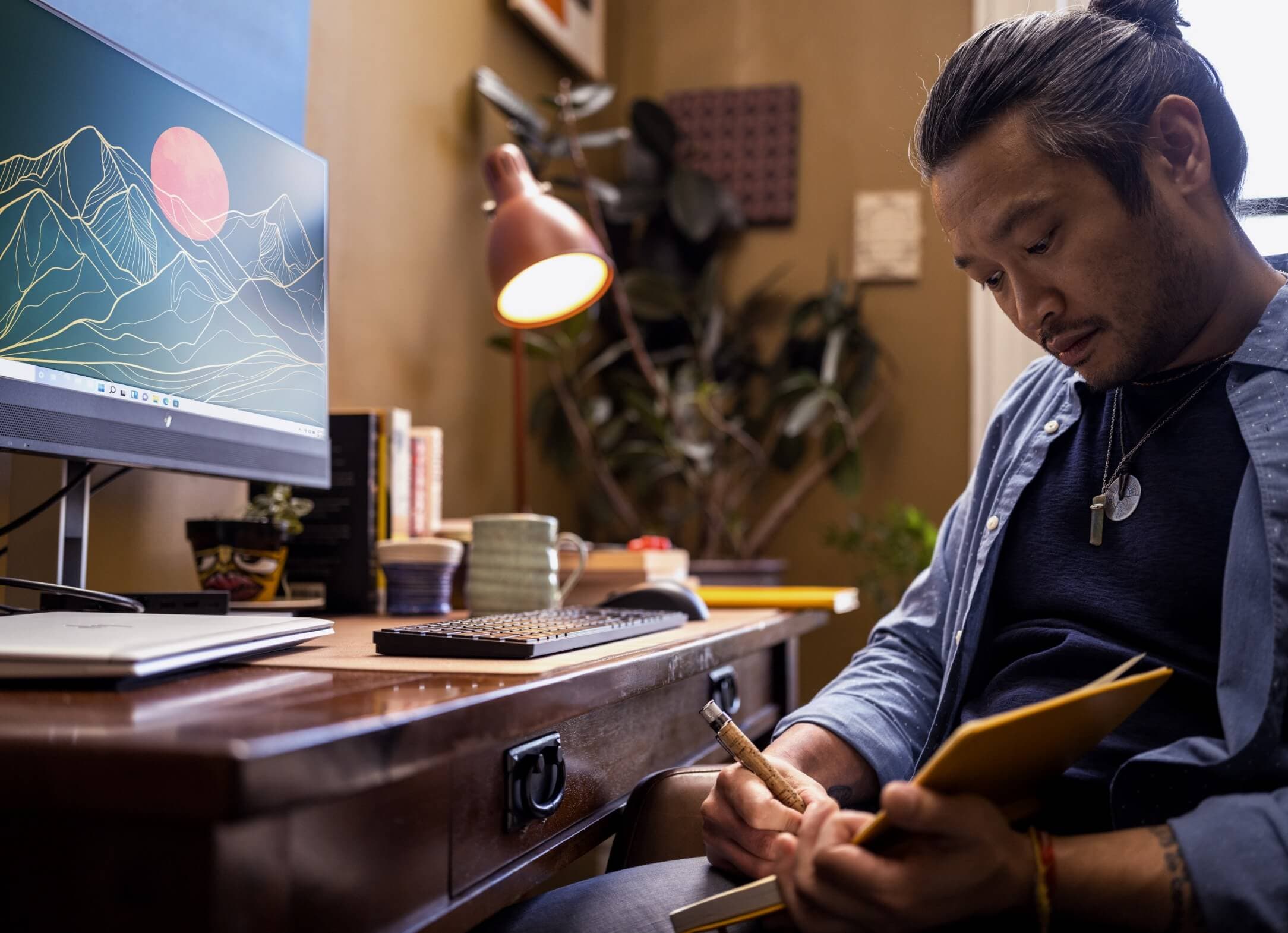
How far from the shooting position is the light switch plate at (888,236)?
3.01 meters

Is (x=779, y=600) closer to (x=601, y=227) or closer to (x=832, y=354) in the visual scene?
(x=832, y=354)

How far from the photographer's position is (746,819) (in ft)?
2.70

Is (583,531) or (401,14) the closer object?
(401,14)

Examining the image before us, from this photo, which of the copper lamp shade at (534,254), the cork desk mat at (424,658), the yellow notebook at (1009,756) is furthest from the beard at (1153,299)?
the copper lamp shade at (534,254)

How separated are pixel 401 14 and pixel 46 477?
133cm

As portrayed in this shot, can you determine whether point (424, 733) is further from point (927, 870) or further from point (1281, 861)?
point (1281, 861)

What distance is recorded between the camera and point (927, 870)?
620 mm

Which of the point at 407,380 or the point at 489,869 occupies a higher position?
the point at 407,380

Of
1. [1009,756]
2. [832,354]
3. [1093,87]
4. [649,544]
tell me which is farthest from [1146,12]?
[832,354]

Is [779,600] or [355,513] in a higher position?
A: [355,513]

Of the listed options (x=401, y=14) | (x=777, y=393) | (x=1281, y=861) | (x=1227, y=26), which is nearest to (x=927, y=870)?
(x=1281, y=861)

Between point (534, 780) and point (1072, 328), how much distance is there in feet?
1.98

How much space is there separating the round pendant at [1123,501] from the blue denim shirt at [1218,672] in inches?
3.7

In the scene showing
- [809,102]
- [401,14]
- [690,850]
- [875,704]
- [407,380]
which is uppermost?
[809,102]
